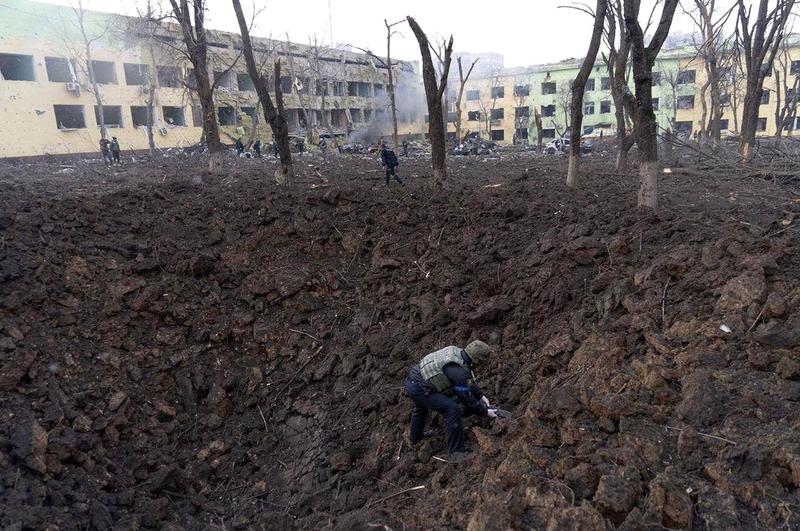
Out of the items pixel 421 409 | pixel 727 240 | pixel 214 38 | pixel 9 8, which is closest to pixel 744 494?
pixel 421 409

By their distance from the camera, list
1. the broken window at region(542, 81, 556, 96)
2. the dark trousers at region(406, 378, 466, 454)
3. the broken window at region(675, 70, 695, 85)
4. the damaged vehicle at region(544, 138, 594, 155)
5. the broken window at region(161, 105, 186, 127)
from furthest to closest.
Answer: the broken window at region(542, 81, 556, 96) → the broken window at region(675, 70, 695, 85) → the broken window at region(161, 105, 186, 127) → the damaged vehicle at region(544, 138, 594, 155) → the dark trousers at region(406, 378, 466, 454)

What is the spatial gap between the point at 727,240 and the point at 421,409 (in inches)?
139

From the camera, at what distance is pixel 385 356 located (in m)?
6.52

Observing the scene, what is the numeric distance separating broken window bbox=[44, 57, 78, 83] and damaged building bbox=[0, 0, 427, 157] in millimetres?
55

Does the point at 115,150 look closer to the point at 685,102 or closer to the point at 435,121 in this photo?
the point at 435,121

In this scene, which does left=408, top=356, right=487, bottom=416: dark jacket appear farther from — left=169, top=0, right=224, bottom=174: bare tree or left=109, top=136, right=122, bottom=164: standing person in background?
left=109, top=136, right=122, bottom=164: standing person in background

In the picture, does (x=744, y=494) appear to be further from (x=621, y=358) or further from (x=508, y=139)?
(x=508, y=139)

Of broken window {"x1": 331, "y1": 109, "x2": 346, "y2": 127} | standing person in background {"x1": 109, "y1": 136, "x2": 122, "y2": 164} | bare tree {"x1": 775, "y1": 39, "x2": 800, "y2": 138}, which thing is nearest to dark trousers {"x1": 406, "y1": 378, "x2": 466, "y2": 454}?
bare tree {"x1": 775, "y1": 39, "x2": 800, "y2": 138}

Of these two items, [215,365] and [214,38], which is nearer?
[215,365]

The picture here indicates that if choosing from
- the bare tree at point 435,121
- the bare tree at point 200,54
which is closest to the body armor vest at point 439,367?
the bare tree at point 435,121

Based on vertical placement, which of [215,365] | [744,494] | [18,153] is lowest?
[215,365]

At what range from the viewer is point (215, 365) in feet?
22.6

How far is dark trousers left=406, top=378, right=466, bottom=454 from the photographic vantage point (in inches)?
181

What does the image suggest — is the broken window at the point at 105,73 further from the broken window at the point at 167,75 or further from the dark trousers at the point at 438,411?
the dark trousers at the point at 438,411
